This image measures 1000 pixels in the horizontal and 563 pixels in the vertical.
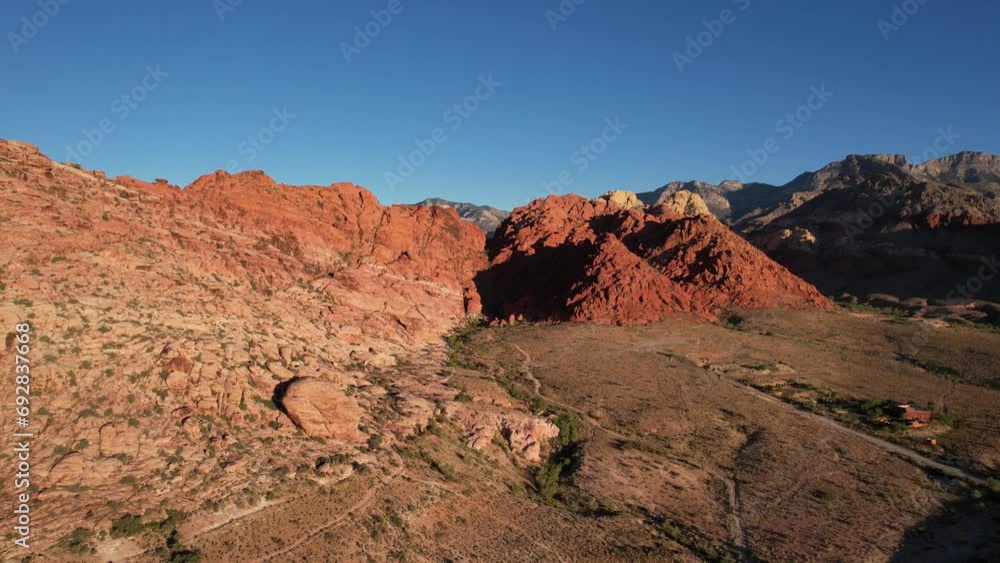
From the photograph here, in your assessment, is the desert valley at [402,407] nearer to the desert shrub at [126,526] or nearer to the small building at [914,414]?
the desert shrub at [126,526]

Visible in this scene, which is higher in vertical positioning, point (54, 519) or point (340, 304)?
point (340, 304)

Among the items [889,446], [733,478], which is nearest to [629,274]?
[889,446]

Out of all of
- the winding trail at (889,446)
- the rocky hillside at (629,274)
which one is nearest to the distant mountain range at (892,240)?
the rocky hillside at (629,274)

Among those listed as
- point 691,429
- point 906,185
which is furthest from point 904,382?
point 906,185

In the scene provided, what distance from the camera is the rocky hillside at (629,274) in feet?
173

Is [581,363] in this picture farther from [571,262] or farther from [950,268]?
[950,268]

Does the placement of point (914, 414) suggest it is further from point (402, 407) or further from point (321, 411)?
point (321, 411)

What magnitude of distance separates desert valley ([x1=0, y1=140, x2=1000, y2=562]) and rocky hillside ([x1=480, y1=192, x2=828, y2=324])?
130cm

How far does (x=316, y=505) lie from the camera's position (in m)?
16.8

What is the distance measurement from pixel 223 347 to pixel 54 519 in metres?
8.81

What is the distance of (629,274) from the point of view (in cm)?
5406

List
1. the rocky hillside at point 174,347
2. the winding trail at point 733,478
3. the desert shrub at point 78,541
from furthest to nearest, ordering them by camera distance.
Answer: the winding trail at point 733,478
the rocky hillside at point 174,347
the desert shrub at point 78,541

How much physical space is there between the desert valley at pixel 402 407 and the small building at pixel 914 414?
292mm

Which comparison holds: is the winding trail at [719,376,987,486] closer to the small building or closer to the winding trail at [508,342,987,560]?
the winding trail at [508,342,987,560]
